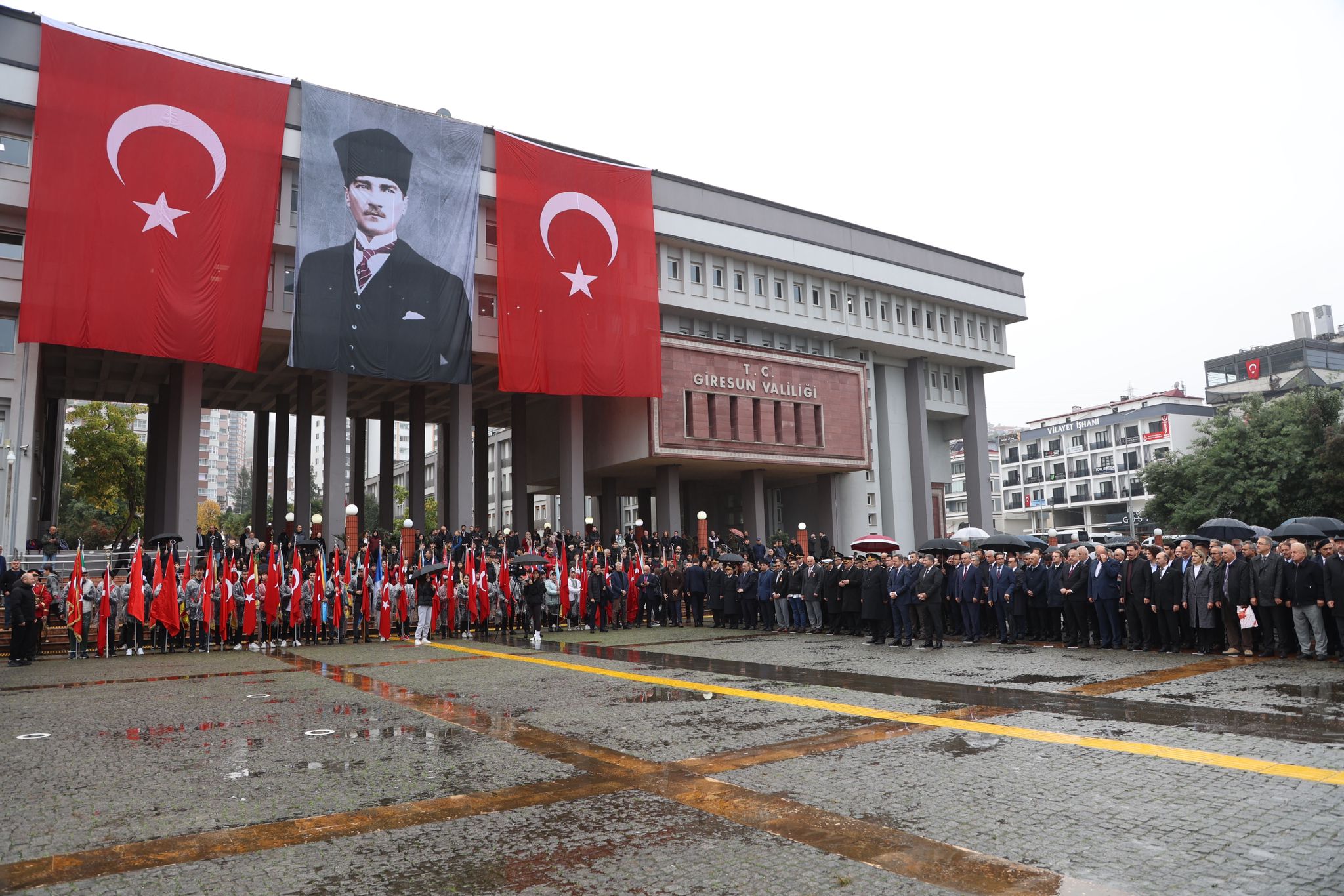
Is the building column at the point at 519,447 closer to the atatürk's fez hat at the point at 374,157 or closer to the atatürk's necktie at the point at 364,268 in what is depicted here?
the atatürk's necktie at the point at 364,268

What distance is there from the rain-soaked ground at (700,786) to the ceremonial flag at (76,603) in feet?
22.0

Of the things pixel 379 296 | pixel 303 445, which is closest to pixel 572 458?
pixel 379 296

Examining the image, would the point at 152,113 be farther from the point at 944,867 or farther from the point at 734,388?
the point at 944,867

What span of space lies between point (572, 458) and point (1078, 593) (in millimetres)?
26005

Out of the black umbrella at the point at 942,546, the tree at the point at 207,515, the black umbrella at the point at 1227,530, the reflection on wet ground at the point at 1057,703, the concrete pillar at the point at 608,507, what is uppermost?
the tree at the point at 207,515

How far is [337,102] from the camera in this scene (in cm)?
3266

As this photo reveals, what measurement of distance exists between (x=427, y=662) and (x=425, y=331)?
19127 millimetres

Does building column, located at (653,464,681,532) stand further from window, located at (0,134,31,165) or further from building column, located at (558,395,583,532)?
window, located at (0,134,31,165)

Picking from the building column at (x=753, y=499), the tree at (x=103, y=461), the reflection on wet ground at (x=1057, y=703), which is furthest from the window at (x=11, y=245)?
the building column at (x=753, y=499)

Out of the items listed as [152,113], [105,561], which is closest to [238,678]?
[105,561]

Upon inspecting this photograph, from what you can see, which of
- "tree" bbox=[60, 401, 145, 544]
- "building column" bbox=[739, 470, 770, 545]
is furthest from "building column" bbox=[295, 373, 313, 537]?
"building column" bbox=[739, 470, 770, 545]

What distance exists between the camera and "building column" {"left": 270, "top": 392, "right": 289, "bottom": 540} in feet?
148

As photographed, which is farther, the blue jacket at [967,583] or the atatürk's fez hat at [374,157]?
the atatürk's fez hat at [374,157]

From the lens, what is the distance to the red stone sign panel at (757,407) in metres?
39.8
